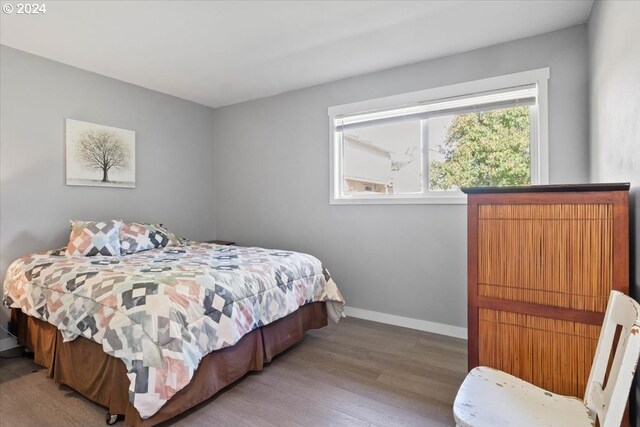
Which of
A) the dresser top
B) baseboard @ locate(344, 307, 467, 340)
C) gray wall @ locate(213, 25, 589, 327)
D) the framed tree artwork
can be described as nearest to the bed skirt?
baseboard @ locate(344, 307, 467, 340)

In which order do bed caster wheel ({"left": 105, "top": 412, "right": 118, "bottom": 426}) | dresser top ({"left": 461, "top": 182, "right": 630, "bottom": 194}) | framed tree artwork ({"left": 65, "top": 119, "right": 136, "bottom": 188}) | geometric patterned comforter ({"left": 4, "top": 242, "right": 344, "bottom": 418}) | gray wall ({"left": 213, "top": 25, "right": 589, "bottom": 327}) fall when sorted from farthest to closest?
framed tree artwork ({"left": 65, "top": 119, "right": 136, "bottom": 188}) < gray wall ({"left": 213, "top": 25, "right": 589, "bottom": 327}) < bed caster wheel ({"left": 105, "top": 412, "right": 118, "bottom": 426}) < geometric patterned comforter ({"left": 4, "top": 242, "right": 344, "bottom": 418}) < dresser top ({"left": 461, "top": 182, "right": 630, "bottom": 194})

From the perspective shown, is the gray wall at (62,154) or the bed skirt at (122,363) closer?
the bed skirt at (122,363)

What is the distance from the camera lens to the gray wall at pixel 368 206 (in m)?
2.59

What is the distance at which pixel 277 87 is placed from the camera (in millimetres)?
3828

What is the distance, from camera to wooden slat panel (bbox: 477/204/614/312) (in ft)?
4.30

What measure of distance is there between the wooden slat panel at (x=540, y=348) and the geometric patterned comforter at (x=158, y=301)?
1.39 m

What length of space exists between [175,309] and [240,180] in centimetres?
285

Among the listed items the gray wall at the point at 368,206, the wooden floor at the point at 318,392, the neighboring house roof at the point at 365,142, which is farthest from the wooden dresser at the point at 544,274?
the neighboring house roof at the point at 365,142

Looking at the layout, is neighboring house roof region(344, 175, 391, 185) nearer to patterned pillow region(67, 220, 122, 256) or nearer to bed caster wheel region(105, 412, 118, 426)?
patterned pillow region(67, 220, 122, 256)

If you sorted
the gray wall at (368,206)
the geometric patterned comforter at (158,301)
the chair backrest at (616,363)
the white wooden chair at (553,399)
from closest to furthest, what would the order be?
the chair backrest at (616,363) < the white wooden chair at (553,399) < the geometric patterned comforter at (158,301) < the gray wall at (368,206)

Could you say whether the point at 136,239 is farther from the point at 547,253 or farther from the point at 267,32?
the point at 547,253

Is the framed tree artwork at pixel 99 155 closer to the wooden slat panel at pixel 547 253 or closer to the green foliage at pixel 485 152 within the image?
the green foliage at pixel 485 152

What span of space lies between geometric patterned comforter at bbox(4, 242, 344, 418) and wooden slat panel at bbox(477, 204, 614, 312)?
4.65 feet

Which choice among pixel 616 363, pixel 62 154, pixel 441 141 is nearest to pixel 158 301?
pixel 616 363
